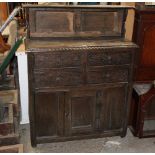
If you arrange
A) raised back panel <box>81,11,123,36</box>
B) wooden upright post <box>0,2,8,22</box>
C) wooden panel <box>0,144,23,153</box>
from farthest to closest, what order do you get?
wooden upright post <box>0,2,8,22</box>, raised back panel <box>81,11,123,36</box>, wooden panel <box>0,144,23,153</box>

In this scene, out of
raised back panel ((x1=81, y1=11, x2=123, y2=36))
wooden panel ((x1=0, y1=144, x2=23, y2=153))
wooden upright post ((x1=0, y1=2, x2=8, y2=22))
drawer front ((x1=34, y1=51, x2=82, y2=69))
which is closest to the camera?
drawer front ((x1=34, y1=51, x2=82, y2=69))

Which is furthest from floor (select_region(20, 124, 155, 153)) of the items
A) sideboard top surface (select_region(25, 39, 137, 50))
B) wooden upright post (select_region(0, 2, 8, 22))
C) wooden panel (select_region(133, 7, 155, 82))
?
wooden upright post (select_region(0, 2, 8, 22))

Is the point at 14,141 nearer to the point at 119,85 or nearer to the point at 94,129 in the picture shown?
the point at 94,129

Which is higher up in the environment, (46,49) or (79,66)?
(46,49)

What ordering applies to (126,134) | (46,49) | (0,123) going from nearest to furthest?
(46,49) → (0,123) → (126,134)

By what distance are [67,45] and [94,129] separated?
32.6 inches

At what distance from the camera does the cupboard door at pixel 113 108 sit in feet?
6.86

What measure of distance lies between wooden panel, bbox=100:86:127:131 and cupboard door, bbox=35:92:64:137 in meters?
0.38

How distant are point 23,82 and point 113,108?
0.91 meters

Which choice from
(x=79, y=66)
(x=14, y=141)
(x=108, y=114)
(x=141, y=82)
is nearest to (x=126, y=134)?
(x=108, y=114)

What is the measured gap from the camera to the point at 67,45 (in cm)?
190

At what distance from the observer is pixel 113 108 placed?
2.16m

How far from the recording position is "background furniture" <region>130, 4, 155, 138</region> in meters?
2.04

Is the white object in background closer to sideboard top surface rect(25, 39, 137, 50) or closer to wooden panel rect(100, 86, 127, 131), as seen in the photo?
sideboard top surface rect(25, 39, 137, 50)
